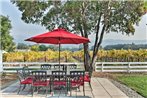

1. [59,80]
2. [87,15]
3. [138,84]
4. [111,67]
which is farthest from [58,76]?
[111,67]

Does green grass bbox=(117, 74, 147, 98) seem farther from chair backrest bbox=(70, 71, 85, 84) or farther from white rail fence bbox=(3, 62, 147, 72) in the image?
white rail fence bbox=(3, 62, 147, 72)

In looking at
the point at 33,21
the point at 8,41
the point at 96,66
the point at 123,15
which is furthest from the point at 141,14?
the point at 8,41

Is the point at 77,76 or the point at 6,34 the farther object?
the point at 6,34

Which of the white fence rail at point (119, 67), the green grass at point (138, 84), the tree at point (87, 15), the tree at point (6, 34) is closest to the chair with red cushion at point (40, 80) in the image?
the green grass at point (138, 84)

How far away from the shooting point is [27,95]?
9.04m

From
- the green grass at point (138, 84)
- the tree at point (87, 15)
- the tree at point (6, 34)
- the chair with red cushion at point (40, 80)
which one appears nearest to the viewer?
the chair with red cushion at point (40, 80)

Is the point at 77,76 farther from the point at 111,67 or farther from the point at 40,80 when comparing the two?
the point at 111,67

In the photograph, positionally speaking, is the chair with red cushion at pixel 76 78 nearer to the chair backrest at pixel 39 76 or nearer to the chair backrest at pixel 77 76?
the chair backrest at pixel 77 76

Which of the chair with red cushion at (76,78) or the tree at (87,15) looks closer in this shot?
the chair with red cushion at (76,78)

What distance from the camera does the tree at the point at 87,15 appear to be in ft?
47.6

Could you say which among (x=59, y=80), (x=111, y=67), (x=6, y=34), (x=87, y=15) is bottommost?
(x=59, y=80)

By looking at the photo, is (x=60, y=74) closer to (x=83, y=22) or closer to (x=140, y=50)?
(x=83, y=22)

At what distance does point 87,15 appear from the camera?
1517 cm

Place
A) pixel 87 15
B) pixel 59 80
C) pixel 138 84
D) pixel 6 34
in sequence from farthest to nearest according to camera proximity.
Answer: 1. pixel 6 34
2. pixel 87 15
3. pixel 138 84
4. pixel 59 80
